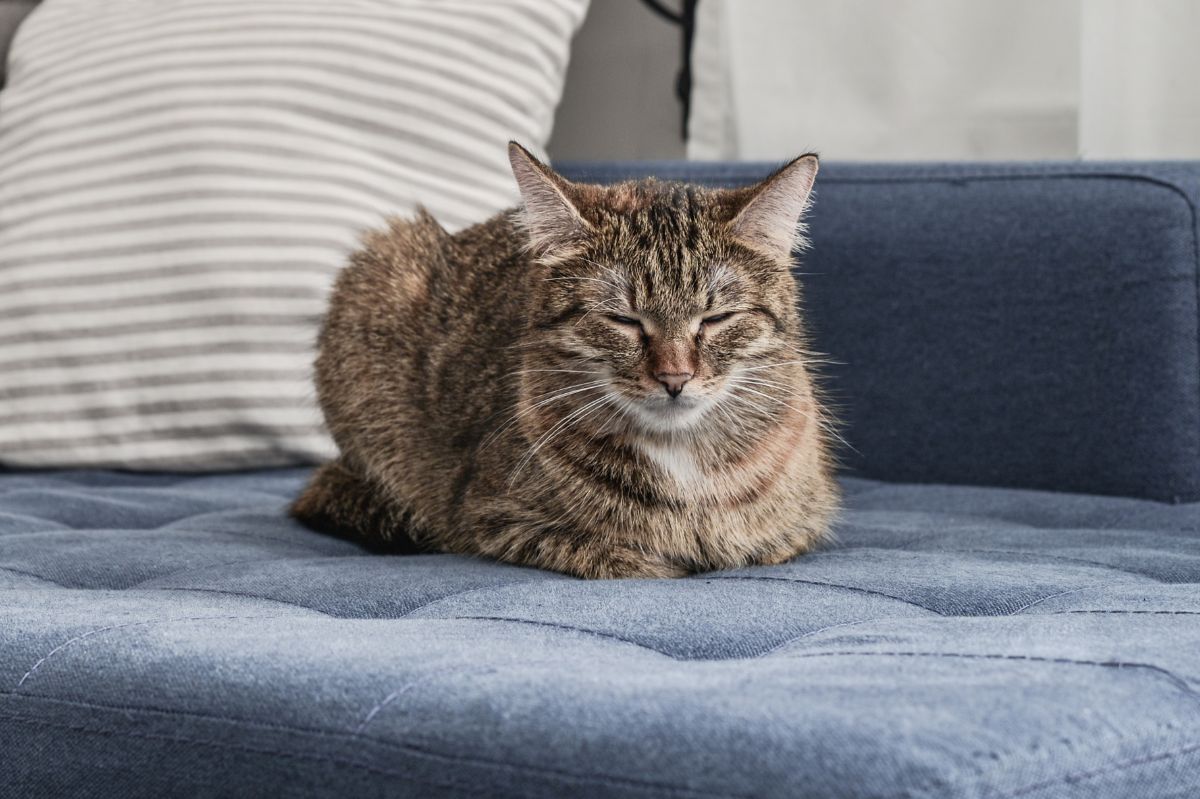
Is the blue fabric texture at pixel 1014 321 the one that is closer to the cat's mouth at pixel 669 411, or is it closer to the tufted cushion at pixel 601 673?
the tufted cushion at pixel 601 673

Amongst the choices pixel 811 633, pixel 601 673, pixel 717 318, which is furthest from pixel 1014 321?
pixel 601 673

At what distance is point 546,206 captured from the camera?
1.44m

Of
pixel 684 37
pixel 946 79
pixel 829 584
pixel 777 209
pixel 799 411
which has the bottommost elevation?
pixel 829 584

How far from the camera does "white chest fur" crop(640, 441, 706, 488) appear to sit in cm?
145

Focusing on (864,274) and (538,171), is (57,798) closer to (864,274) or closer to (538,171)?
(538,171)

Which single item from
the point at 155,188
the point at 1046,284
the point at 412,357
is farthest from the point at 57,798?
the point at 1046,284

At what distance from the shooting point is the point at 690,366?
1349mm

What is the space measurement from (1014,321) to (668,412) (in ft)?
2.54

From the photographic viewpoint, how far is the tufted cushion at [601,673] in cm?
73

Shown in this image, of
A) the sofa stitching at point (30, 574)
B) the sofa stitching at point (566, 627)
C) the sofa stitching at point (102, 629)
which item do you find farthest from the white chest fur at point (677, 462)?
the sofa stitching at point (30, 574)

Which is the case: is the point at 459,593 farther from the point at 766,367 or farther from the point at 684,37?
the point at 684,37

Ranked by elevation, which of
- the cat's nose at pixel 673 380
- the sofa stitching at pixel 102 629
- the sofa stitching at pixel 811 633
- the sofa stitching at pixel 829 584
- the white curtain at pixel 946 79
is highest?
the white curtain at pixel 946 79

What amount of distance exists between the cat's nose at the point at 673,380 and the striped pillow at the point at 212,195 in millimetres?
873

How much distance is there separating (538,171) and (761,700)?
0.77 metres
